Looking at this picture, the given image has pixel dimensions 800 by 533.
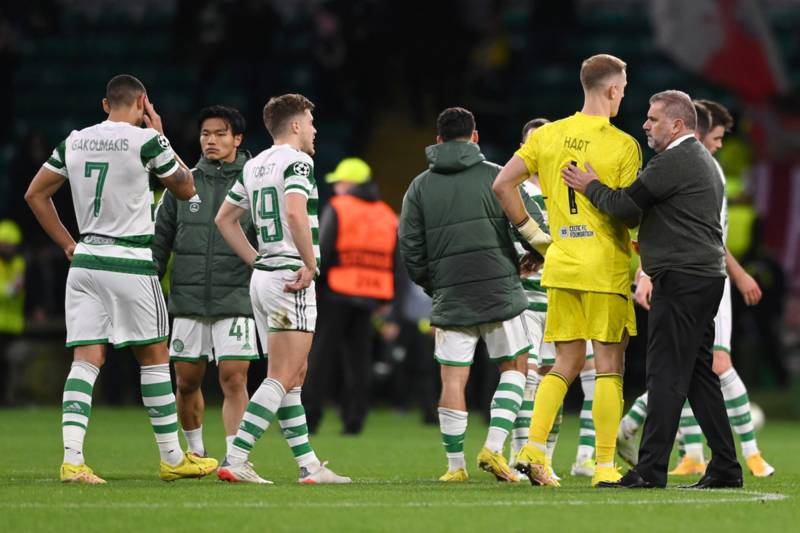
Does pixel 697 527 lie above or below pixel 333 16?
below

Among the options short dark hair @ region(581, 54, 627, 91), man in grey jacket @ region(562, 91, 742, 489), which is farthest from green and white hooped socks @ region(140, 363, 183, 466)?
short dark hair @ region(581, 54, 627, 91)

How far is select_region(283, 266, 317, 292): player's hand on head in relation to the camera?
8359 mm

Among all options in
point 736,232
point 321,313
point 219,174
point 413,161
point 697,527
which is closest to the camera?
point 697,527

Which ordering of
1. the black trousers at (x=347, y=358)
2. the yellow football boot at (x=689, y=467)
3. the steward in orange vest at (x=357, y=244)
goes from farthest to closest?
the black trousers at (x=347, y=358) → the steward in orange vest at (x=357, y=244) → the yellow football boot at (x=689, y=467)

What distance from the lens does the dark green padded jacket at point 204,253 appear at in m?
9.40

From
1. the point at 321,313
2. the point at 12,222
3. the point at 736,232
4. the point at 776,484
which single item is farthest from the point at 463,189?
the point at 12,222

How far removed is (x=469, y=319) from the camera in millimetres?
8977

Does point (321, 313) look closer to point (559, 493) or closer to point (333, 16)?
point (559, 493)

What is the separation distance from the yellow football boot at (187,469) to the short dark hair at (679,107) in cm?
313

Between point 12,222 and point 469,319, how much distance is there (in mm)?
11575

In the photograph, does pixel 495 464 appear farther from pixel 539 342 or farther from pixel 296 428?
pixel 539 342

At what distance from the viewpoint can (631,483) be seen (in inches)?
317

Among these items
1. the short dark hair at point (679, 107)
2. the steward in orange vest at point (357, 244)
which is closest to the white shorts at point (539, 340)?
the short dark hair at point (679, 107)

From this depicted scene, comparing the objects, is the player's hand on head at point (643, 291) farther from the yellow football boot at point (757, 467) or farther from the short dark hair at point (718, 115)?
the yellow football boot at point (757, 467)
